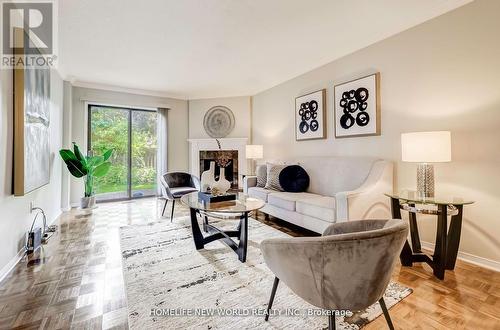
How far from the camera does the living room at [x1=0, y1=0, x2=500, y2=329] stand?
1479 mm

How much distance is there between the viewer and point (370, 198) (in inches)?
101

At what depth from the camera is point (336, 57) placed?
11.3ft

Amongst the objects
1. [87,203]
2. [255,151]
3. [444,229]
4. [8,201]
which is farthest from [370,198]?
[87,203]

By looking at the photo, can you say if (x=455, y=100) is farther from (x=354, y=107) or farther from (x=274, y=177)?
(x=274, y=177)

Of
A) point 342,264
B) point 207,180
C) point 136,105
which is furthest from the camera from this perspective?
point 136,105

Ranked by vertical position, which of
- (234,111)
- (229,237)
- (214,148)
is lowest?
(229,237)

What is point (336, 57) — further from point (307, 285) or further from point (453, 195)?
point (307, 285)

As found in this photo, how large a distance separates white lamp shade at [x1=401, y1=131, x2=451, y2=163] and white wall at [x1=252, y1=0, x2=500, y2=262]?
49 centimetres

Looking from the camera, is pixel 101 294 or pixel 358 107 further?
pixel 358 107

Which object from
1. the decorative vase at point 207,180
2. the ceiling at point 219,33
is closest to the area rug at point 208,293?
the decorative vase at point 207,180

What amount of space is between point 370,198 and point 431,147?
0.81 meters

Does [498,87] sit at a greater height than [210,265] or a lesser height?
greater

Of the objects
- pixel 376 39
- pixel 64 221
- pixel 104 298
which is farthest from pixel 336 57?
pixel 64 221

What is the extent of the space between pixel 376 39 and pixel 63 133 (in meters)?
5.39
